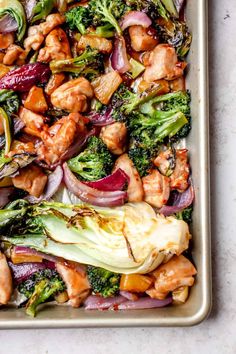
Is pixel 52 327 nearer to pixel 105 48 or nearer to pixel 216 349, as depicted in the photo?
pixel 216 349

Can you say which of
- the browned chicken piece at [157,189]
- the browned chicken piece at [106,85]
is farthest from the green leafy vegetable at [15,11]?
the browned chicken piece at [157,189]

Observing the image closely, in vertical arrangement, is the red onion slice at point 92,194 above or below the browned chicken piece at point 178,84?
below

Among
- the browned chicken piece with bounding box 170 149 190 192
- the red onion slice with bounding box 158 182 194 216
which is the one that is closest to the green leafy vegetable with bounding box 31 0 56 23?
the browned chicken piece with bounding box 170 149 190 192

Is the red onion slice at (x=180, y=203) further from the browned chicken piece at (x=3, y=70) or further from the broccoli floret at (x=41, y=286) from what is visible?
the browned chicken piece at (x=3, y=70)

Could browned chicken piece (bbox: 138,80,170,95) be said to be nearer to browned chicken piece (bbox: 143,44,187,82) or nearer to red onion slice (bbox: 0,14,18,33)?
browned chicken piece (bbox: 143,44,187,82)

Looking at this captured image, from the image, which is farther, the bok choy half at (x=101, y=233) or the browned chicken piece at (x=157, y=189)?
the browned chicken piece at (x=157, y=189)

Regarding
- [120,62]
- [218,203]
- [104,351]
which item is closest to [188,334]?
[104,351]
